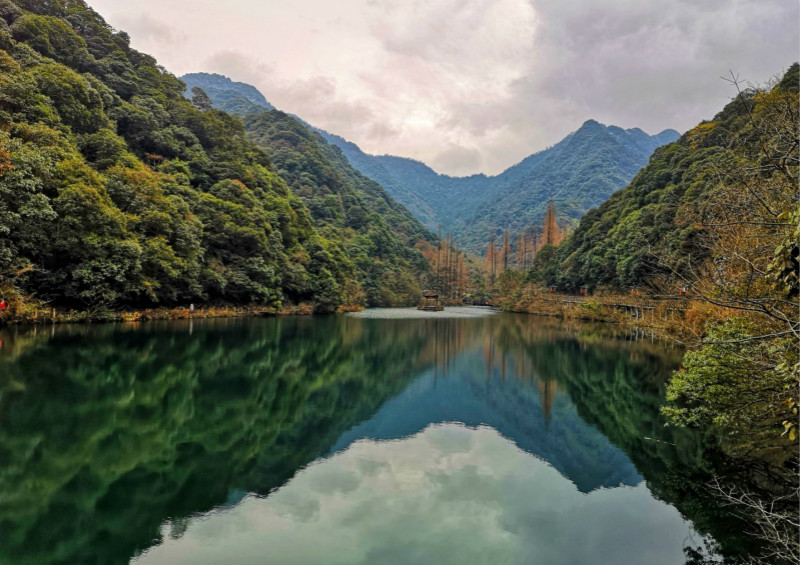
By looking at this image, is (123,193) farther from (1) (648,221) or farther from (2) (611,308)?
(2) (611,308)

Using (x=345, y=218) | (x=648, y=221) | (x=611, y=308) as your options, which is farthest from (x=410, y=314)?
(x=345, y=218)

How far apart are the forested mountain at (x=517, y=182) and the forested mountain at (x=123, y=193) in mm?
67514

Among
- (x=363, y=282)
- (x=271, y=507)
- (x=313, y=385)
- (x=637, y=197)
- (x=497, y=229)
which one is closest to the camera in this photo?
(x=271, y=507)

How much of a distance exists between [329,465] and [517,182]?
493 feet

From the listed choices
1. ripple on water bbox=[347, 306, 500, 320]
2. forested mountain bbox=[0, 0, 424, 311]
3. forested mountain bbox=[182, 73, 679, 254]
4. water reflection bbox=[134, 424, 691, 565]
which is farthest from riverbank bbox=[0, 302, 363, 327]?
forested mountain bbox=[182, 73, 679, 254]

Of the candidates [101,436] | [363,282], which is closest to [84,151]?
[101,436]

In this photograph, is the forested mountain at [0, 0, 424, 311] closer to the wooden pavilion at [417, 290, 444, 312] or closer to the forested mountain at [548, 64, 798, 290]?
the wooden pavilion at [417, 290, 444, 312]

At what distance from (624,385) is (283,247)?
30572 millimetres

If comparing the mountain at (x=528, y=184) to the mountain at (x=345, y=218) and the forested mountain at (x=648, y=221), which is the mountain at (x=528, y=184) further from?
the forested mountain at (x=648, y=221)

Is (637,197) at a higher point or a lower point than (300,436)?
higher

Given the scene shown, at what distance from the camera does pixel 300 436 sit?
8.52 m

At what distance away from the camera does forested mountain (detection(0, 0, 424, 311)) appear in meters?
19.2

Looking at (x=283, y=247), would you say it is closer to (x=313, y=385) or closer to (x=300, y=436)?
(x=313, y=385)

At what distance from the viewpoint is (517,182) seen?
147250 millimetres
